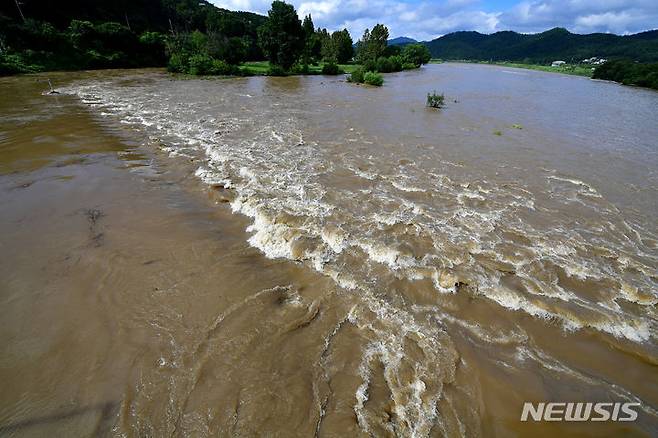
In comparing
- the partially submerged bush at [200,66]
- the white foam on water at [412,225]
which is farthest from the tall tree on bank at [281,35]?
the white foam on water at [412,225]

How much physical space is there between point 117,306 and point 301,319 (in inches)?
124

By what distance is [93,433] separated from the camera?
365cm

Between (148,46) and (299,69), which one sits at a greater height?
(148,46)

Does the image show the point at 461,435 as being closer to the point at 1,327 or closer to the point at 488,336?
the point at 488,336

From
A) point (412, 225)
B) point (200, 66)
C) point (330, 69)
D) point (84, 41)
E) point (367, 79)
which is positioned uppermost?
point (84, 41)

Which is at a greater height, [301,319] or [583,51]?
[583,51]

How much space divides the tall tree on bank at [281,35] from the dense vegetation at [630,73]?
2256 inches

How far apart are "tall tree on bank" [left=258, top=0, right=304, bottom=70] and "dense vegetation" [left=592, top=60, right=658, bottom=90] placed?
57.3 m

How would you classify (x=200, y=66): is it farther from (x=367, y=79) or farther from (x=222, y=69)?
(x=367, y=79)

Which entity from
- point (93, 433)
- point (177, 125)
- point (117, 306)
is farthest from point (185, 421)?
point (177, 125)

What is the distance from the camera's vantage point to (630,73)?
188 feet

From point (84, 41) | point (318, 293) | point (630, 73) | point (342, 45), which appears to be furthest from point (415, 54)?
point (318, 293)

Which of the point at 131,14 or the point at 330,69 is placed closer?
the point at 330,69

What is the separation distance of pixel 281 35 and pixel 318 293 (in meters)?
56.5
